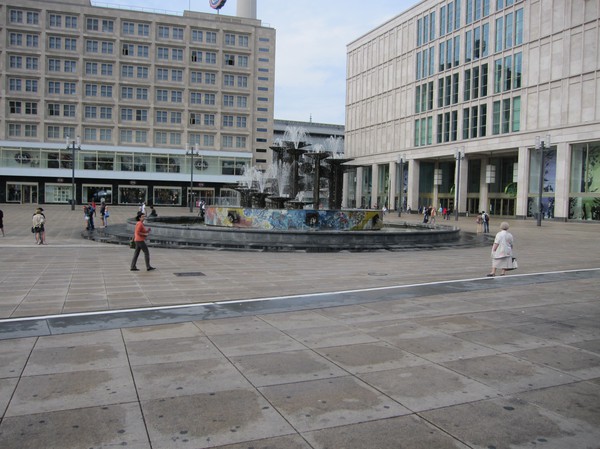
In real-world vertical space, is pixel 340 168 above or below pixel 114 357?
above

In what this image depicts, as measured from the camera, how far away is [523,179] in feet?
172

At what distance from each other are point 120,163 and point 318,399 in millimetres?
70171

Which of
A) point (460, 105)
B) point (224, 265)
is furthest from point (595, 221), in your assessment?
point (224, 265)

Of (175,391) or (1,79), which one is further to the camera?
(1,79)

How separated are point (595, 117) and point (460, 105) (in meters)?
18.0

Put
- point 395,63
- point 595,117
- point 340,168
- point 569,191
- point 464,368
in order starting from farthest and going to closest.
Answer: point 395,63, point 569,191, point 595,117, point 340,168, point 464,368

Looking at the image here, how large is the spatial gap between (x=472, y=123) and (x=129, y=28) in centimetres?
4766

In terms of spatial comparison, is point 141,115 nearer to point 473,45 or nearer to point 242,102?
point 242,102

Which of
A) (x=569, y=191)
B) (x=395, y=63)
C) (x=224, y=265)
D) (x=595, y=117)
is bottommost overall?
(x=224, y=265)

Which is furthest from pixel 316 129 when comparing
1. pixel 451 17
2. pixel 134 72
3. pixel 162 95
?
pixel 451 17

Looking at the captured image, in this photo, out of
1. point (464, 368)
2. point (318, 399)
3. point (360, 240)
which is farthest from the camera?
point (360, 240)

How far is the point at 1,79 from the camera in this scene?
6575 centimetres

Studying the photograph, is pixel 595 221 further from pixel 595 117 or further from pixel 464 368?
pixel 464 368

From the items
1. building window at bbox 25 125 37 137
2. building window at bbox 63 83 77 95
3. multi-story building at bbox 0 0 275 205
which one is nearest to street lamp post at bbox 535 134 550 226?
multi-story building at bbox 0 0 275 205
